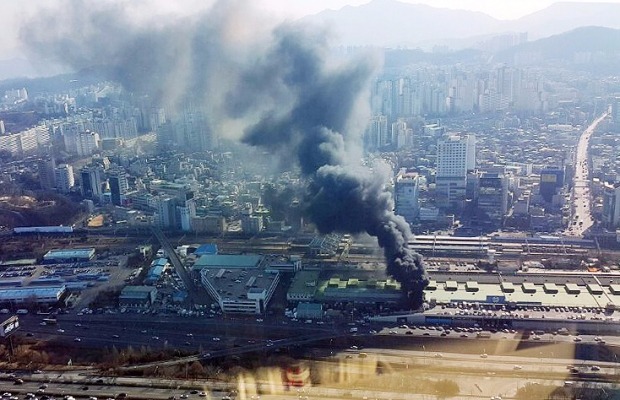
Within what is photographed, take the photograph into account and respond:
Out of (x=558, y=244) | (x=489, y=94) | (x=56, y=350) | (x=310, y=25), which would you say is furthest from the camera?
(x=489, y=94)

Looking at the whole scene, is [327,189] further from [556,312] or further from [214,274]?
[556,312]

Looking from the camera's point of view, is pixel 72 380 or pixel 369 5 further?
pixel 369 5

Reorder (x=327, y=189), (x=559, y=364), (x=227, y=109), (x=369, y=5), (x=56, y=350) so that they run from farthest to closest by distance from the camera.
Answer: (x=369, y=5), (x=227, y=109), (x=327, y=189), (x=56, y=350), (x=559, y=364)

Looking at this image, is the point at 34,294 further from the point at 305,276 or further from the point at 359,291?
the point at 359,291

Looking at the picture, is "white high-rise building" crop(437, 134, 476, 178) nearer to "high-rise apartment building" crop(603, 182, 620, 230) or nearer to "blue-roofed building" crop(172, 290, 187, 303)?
"high-rise apartment building" crop(603, 182, 620, 230)

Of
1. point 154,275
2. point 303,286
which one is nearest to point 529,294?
point 303,286

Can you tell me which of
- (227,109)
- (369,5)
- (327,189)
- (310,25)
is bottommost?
(327,189)

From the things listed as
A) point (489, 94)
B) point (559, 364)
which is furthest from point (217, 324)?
point (489, 94)

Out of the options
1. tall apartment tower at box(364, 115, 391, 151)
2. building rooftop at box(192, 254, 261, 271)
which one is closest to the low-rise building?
building rooftop at box(192, 254, 261, 271)
